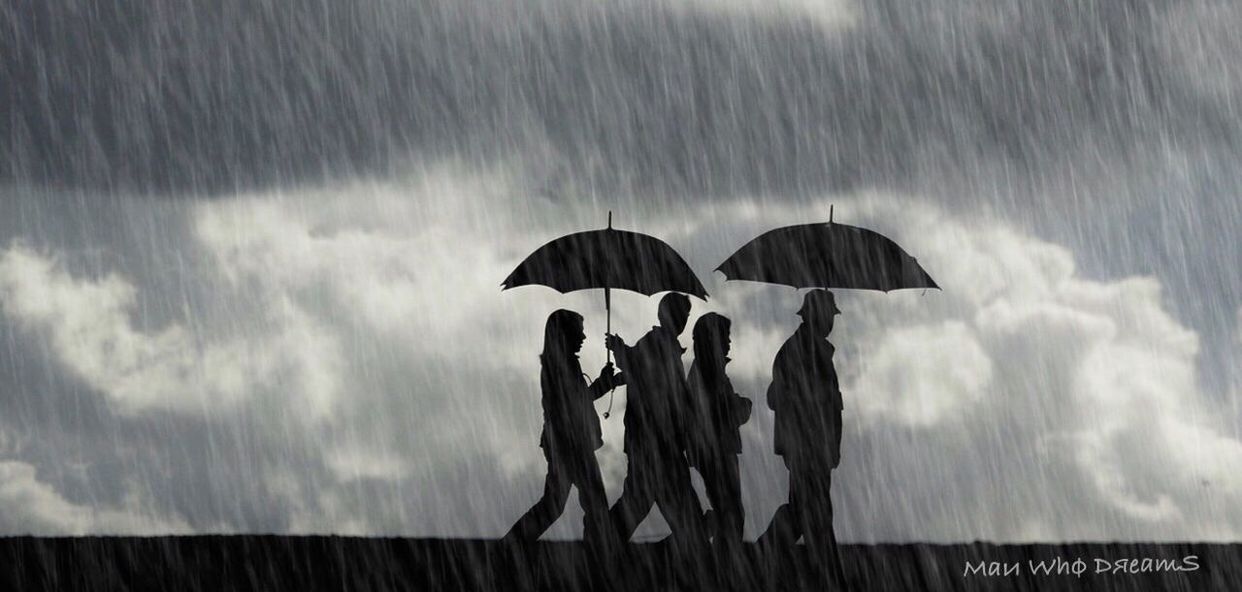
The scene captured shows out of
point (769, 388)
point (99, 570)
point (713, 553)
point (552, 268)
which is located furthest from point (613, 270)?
point (99, 570)

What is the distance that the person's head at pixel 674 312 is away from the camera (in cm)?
934

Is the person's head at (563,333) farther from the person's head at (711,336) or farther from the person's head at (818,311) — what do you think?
the person's head at (818,311)

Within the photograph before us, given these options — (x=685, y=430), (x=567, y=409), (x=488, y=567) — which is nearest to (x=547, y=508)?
(x=488, y=567)

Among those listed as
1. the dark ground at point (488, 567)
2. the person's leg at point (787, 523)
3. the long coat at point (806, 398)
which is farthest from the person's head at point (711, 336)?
the dark ground at point (488, 567)

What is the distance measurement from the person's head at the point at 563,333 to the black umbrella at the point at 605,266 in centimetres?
70

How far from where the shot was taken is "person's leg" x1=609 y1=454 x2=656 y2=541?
968 cm

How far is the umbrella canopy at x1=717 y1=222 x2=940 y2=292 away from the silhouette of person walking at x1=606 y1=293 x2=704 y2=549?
3.21 ft

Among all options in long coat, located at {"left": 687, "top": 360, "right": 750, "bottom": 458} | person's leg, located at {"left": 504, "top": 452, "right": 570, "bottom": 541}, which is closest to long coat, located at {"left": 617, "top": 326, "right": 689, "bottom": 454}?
long coat, located at {"left": 687, "top": 360, "right": 750, "bottom": 458}

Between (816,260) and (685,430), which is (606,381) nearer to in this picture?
(685,430)

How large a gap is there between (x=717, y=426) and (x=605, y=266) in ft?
4.66

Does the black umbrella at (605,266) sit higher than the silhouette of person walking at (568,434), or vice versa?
the black umbrella at (605,266)

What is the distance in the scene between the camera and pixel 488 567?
33.6 feet

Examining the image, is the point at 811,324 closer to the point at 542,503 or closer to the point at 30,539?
Answer: the point at 542,503

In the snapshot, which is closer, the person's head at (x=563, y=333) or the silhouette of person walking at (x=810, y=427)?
the person's head at (x=563, y=333)
